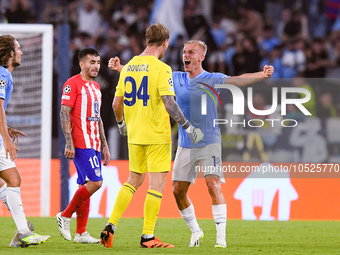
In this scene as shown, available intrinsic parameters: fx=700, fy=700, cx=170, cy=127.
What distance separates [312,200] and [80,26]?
7501mm

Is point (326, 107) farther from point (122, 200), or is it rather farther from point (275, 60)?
point (122, 200)

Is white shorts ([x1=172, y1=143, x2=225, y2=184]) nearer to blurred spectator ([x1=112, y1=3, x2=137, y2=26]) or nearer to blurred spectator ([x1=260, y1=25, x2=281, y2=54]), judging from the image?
blurred spectator ([x1=260, y1=25, x2=281, y2=54])

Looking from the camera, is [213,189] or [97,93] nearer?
[213,189]

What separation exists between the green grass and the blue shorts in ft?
2.36

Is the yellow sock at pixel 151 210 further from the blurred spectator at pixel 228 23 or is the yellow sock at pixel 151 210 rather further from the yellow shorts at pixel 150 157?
the blurred spectator at pixel 228 23

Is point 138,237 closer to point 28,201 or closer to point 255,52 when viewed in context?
point 28,201

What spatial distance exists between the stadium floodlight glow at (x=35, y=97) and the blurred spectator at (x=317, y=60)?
5.92 meters

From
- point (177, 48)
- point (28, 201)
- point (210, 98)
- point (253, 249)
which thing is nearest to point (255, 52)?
point (177, 48)

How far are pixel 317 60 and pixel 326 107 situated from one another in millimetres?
3814

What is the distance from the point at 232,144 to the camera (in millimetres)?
10812

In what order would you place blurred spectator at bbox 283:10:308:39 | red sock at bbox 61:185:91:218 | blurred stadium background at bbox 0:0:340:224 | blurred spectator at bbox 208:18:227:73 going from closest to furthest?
red sock at bbox 61:185:91:218 < blurred stadium background at bbox 0:0:340:224 < blurred spectator at bbox 208:18:227:73 < blurred spectator at bbox 283:10:308:39

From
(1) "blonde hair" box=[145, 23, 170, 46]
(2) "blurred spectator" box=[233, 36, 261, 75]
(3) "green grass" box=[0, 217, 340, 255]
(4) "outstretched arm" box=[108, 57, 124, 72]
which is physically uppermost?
(2) "blurred spectator" box=[233, 36, 261, 75]

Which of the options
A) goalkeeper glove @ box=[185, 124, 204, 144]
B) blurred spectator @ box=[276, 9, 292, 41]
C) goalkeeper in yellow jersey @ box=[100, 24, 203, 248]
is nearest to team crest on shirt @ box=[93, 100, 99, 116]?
goalkeeper in yellow jersey @ box=[100, 24, 203, 248]

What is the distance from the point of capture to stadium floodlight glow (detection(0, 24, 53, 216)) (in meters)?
10.7
